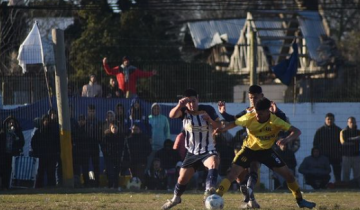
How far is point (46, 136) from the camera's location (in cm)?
2030

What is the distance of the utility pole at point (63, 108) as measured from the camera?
65.1ft

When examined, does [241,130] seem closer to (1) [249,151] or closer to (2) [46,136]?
(2) [46,136]

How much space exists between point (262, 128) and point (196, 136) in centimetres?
131

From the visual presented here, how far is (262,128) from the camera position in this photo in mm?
12773

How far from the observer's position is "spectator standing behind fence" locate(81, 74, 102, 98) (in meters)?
21.2

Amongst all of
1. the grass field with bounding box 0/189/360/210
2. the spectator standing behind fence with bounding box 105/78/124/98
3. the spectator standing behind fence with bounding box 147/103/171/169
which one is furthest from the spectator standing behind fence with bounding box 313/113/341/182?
the spectator standing behind fence with bounding box 105/78/124/98

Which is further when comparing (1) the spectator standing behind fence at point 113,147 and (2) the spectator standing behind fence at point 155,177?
(1) the spectator standing behind fence at point 113,147

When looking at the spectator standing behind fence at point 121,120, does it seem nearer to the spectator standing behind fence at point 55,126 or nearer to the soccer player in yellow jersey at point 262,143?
the spectator standing behind fence at point 55,126

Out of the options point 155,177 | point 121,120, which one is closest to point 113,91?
point 121,120

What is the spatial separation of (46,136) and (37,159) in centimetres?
62

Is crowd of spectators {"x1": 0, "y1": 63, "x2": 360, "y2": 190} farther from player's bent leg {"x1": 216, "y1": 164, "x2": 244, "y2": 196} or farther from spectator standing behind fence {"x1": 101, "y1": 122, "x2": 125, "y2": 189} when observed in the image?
player's bent leg {"x1": 216, "y1": 164, "x2": 244, "y2": 196}

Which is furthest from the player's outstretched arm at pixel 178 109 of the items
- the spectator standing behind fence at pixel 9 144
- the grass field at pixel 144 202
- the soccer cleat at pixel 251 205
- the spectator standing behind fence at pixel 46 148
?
the spectator standing behind fence at pixel 9 144

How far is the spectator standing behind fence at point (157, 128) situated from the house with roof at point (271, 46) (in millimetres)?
2737

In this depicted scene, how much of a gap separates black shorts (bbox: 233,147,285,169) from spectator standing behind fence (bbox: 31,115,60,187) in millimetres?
8488
